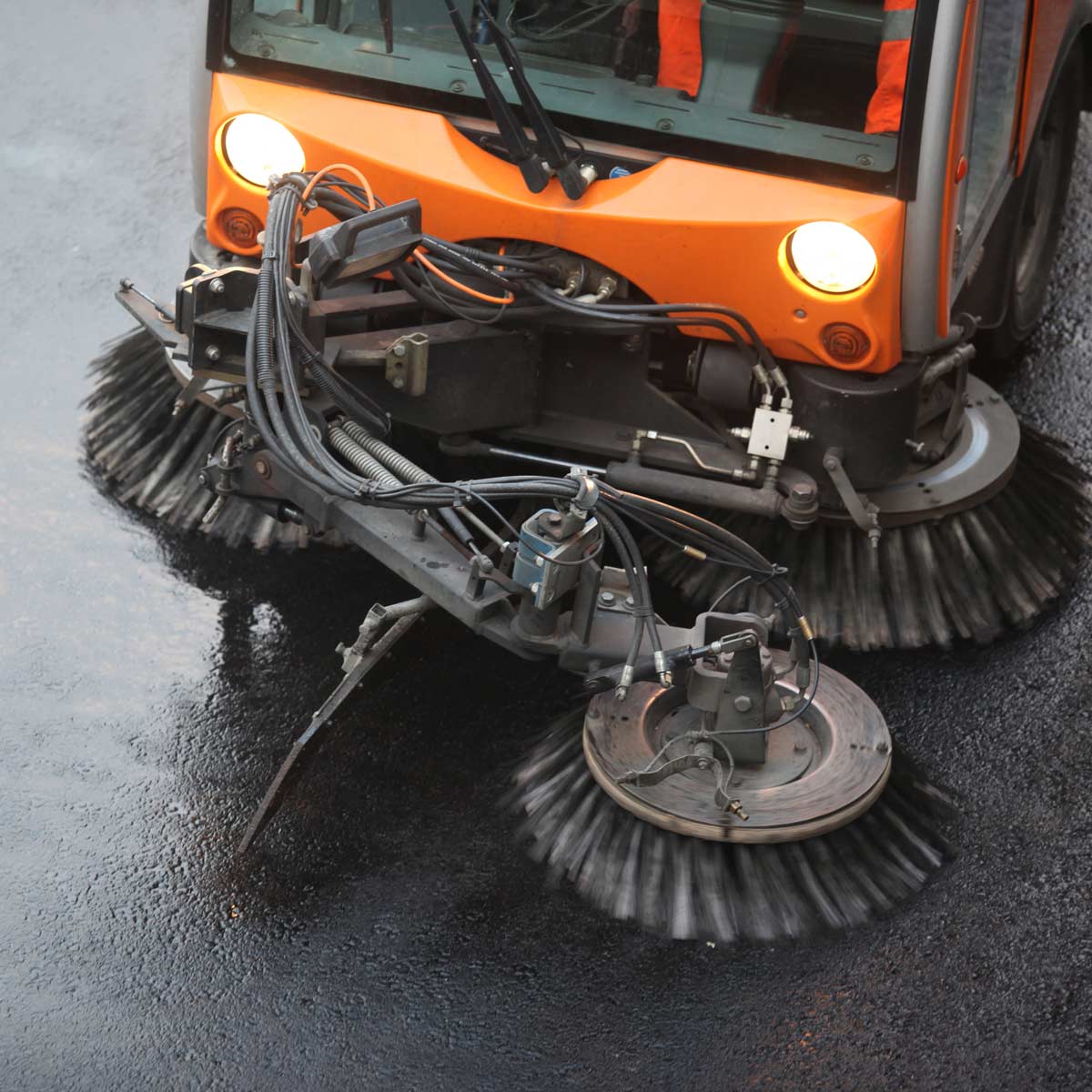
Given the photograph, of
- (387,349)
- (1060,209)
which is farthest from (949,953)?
(1060,209)

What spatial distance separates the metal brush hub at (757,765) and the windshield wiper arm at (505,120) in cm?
114

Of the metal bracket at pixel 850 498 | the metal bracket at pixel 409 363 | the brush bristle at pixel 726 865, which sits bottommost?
the brush bristle at pixel 726 865

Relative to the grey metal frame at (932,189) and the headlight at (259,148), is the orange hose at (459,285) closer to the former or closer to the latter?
the headlight at (259,148)

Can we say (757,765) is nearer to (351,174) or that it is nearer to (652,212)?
(652,212)

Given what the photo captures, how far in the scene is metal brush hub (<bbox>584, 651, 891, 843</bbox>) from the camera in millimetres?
2955

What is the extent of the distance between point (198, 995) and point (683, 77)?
216cm

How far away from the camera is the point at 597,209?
10.8 ft

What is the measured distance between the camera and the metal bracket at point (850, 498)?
3.46 m

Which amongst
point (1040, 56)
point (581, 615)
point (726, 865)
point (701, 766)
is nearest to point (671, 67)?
point (581, 615)

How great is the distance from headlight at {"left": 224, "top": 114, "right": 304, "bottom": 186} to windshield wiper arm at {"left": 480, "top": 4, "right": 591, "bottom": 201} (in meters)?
0.53

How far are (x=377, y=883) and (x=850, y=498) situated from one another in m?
1.37

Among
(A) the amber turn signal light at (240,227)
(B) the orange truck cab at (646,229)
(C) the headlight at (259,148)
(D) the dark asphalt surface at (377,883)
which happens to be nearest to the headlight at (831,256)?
(B) the orange truck cab at (646,229)

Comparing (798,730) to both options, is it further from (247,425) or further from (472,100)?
(472,100)

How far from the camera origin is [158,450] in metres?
4.12
